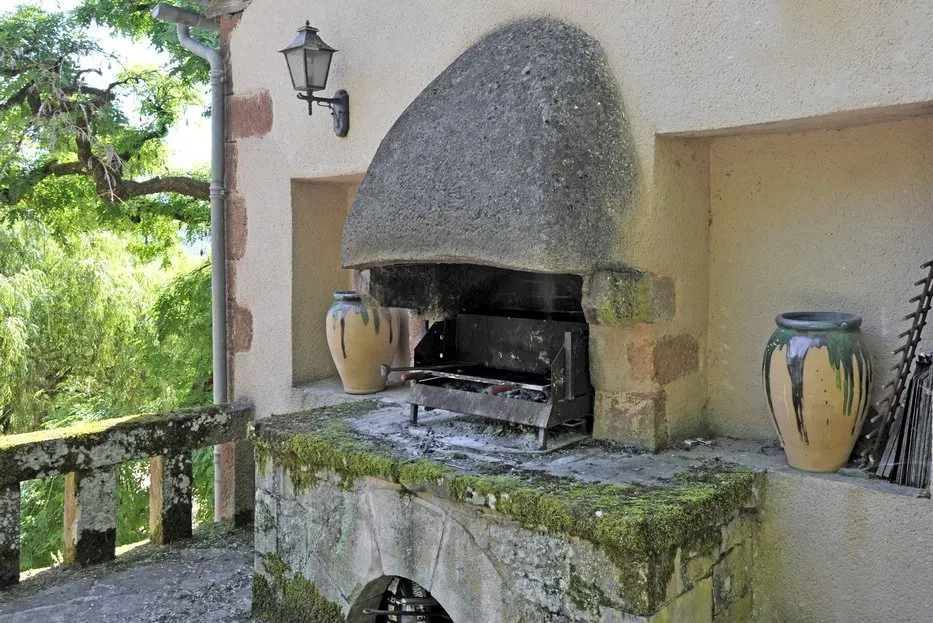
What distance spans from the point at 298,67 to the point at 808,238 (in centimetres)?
256

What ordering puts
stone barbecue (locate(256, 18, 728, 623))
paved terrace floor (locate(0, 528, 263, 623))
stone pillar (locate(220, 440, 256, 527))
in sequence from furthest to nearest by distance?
1. stone pillar (locate(220, 440, 256, 527))
2. paved terrace floor (locate(0, 528, 263, 623))
3. stone barbecue (locate(256, 18, 728, 623))

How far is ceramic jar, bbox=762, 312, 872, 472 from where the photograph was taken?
2639 mm

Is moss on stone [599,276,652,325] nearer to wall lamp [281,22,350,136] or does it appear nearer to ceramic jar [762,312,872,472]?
ceramic jar [762,312,872,472]

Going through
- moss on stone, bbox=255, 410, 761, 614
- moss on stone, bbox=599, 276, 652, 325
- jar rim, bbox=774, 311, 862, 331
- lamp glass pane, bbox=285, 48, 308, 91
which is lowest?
moss on stone, bbox=255, 410, 761, 614

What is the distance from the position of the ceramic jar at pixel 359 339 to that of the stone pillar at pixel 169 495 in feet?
3.34

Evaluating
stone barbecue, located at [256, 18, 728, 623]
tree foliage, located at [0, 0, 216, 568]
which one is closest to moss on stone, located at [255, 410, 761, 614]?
stone barbecue, located at [256, 18, 728, 623]

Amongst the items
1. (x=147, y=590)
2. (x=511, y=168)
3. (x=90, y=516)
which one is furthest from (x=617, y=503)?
(x=90, y=516)

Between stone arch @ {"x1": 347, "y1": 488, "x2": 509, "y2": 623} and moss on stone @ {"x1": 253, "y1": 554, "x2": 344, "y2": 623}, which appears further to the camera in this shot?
moss on stone @ {"x1": 253, "y1": 554, "x2": 344, "y2": 623}

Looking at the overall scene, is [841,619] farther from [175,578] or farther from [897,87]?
[175,578]

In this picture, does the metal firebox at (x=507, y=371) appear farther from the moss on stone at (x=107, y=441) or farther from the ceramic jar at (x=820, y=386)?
the moss on stone at (x=107, y=441)

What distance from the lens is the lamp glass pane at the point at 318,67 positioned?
13.0ft

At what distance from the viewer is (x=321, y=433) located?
339 centimetres

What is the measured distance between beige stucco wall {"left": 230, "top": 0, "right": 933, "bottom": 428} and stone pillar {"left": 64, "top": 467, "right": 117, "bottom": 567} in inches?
41.7

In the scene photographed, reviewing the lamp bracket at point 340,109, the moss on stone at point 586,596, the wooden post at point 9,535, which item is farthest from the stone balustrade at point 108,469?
the moss on stone at point 586,596
